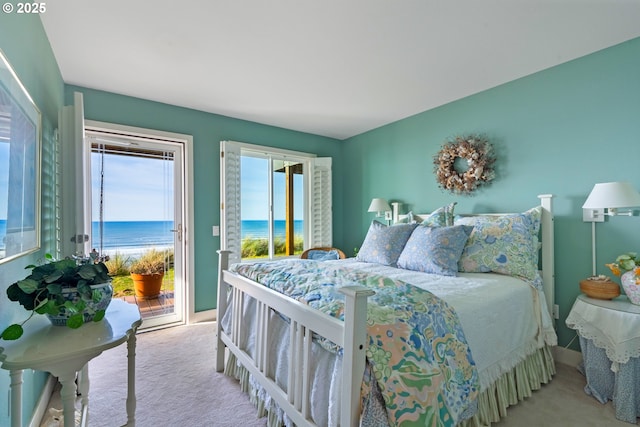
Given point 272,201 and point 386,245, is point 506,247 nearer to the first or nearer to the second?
point 386,245

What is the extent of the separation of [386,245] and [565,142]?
1.67 m

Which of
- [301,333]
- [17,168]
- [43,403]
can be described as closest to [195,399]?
[43,403]

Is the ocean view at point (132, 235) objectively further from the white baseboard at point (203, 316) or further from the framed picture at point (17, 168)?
the framed picture at point (17, 168)

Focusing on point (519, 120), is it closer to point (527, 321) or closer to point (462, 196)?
point (462, 196)

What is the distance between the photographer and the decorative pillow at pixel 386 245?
102 inches

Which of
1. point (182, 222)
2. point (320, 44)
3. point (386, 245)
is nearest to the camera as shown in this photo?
point (320, 44)

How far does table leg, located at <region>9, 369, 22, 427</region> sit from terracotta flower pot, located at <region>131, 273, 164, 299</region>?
256 cm

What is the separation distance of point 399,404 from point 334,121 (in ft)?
11.0

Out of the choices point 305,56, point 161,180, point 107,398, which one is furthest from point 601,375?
point 161,180

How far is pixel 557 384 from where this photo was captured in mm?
2084

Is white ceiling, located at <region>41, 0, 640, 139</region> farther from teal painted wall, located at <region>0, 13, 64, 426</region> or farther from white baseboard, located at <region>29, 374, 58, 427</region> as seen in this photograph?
white baseboard, located at <region>29, 374, 58, 427</region>

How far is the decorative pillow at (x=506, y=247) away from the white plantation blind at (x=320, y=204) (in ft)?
7.35

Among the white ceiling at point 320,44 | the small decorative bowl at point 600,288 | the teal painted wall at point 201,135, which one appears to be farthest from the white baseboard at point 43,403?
the small decorative bowl at point 600,288

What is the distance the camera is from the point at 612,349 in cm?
175
